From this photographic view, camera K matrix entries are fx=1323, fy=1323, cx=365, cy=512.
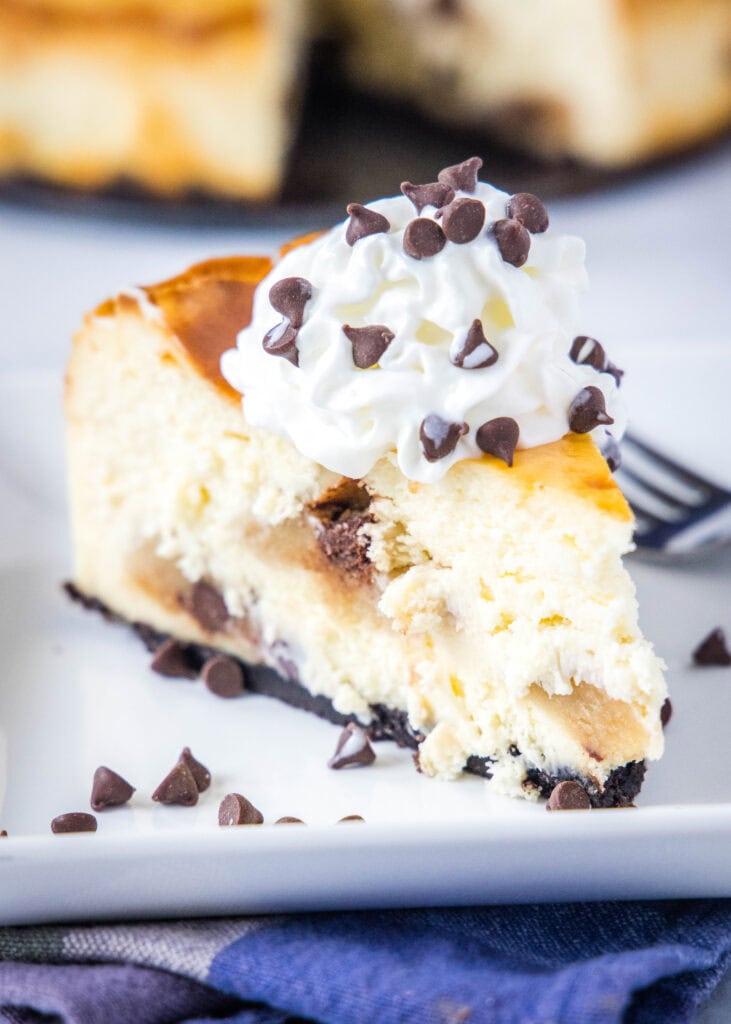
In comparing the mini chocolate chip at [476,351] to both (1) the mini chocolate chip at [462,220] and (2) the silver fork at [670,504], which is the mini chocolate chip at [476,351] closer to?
(1) the mini chocolate chip at [462,220]

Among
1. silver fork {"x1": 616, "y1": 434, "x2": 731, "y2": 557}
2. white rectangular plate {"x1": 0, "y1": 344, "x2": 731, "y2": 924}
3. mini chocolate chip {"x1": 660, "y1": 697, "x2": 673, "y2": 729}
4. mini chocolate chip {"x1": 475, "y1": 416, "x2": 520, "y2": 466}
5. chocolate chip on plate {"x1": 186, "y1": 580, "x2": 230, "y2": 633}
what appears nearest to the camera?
white rectangular plate {"x1": 0, "y1": 344, "x2": 731, "y2": 924}

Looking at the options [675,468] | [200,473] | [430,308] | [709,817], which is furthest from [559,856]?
[675,468]

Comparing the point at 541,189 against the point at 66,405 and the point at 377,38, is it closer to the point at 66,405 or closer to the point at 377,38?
the point at 377,38

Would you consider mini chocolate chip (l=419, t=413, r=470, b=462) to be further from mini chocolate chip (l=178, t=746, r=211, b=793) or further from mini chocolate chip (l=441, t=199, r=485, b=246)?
mini chocolate chip (l=178, t=746, r=211, b=793)

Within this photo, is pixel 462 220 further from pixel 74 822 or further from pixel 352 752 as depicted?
pixel 74 822

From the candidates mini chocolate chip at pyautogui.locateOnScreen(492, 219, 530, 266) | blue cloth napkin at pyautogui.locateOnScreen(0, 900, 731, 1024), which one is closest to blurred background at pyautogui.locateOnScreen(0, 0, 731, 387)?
mini chocolate chip at pyautogui.locateOnScreen(492, 219, 530, 266)

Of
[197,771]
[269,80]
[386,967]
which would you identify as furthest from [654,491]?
[269,80]
